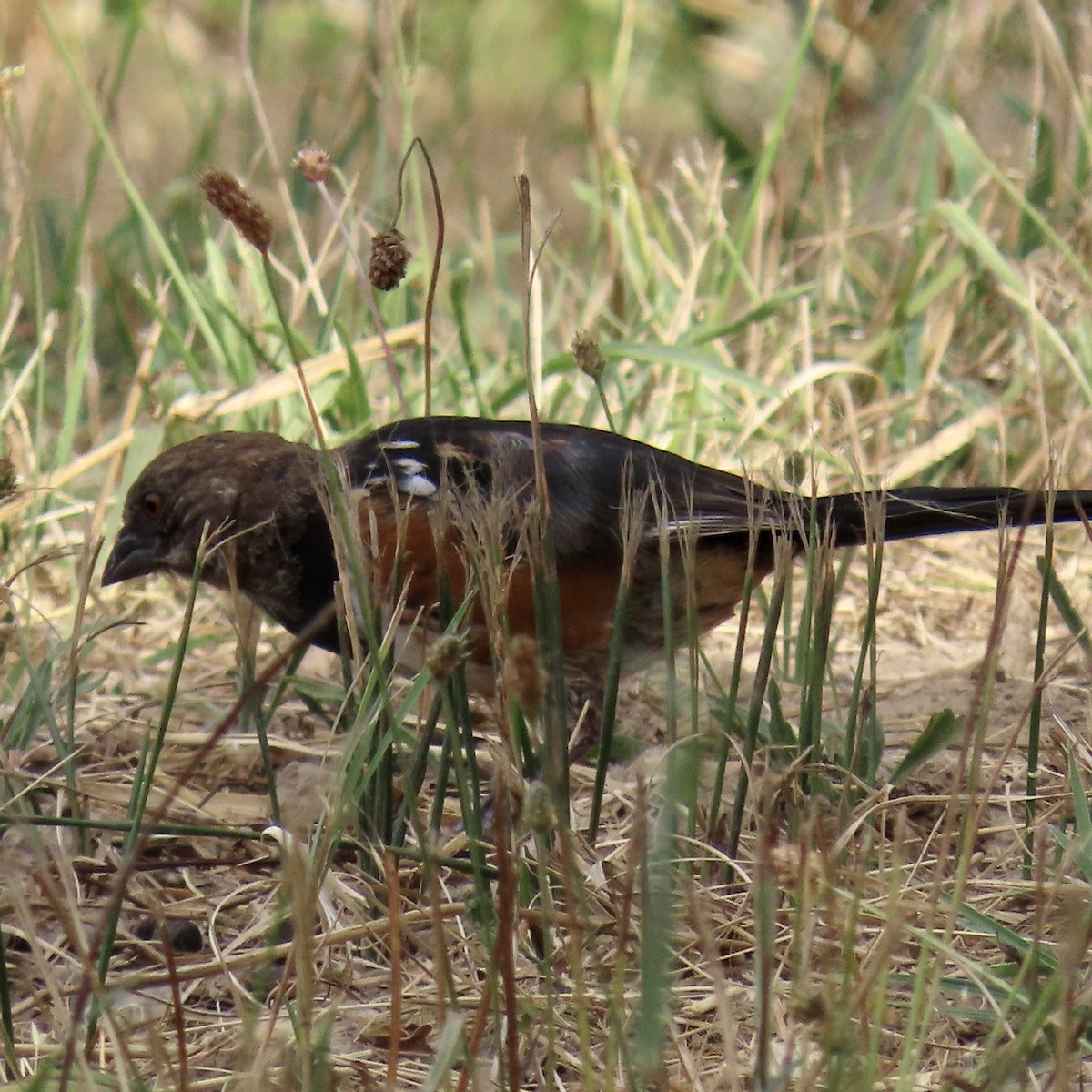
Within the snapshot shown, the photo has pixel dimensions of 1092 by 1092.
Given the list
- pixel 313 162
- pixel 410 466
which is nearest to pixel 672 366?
pixel 410 466

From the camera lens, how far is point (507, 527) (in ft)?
9.04

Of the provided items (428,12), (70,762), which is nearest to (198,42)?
(428,12)

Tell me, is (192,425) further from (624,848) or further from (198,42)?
(198,42)

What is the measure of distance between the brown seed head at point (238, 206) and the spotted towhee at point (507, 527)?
3.40 feet

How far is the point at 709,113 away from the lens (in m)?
5.40

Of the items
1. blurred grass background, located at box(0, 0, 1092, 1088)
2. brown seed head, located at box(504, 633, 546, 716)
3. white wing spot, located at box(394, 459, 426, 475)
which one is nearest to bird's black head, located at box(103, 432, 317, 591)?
blurred grass background, located at box(0, 0, 1092, 1088)

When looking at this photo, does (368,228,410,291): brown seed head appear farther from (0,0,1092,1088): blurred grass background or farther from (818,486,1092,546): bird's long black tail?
(818,486,1092,546): bird's long black tail

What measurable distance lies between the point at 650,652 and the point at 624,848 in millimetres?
895

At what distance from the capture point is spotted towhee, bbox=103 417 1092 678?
9.80ft

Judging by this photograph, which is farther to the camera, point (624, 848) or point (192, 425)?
point (192, 425)

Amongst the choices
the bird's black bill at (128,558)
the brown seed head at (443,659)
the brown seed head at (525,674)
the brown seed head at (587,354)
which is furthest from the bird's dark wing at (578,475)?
the brown seed head at (525,674)

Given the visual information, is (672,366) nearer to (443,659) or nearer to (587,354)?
(587,354)

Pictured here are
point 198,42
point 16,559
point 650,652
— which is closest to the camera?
point 650,652

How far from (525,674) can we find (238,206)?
0.75 meters
